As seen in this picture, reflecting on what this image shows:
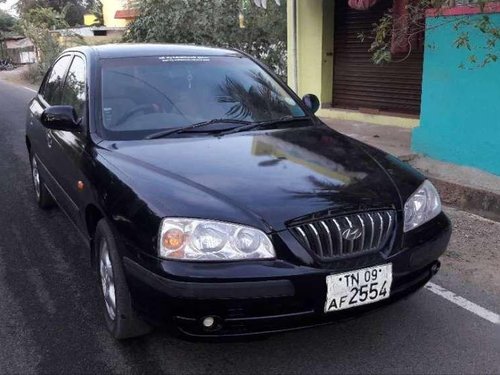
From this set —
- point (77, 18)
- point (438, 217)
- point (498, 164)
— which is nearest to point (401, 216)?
point (438, 217)

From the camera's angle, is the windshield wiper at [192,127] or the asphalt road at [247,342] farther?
the windshield wiper at [192,127]

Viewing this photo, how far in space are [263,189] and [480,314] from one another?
172 centimetres

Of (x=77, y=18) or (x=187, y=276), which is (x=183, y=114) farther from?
(x=77, y=18)

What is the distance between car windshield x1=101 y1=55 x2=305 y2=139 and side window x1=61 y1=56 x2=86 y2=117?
0.22m

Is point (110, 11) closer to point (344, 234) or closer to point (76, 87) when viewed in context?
Answer: point (76, 87)

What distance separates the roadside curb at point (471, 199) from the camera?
18.0 ft

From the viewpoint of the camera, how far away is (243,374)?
2.84 meters

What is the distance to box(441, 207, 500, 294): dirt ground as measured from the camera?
4.05 meters

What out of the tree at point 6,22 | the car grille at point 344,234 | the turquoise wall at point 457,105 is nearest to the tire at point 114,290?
the car grille at point 344,234

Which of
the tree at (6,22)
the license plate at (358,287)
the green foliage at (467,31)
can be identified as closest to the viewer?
the license plate at (358,287)

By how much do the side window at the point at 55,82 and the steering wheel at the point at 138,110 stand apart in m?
1.28

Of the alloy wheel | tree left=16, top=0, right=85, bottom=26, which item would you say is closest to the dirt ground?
the alloy wheel

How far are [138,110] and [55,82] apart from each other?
173 centimetres

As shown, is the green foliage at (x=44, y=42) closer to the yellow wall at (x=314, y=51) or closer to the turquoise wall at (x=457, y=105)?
the yellow wall at (x=314, y=51)
